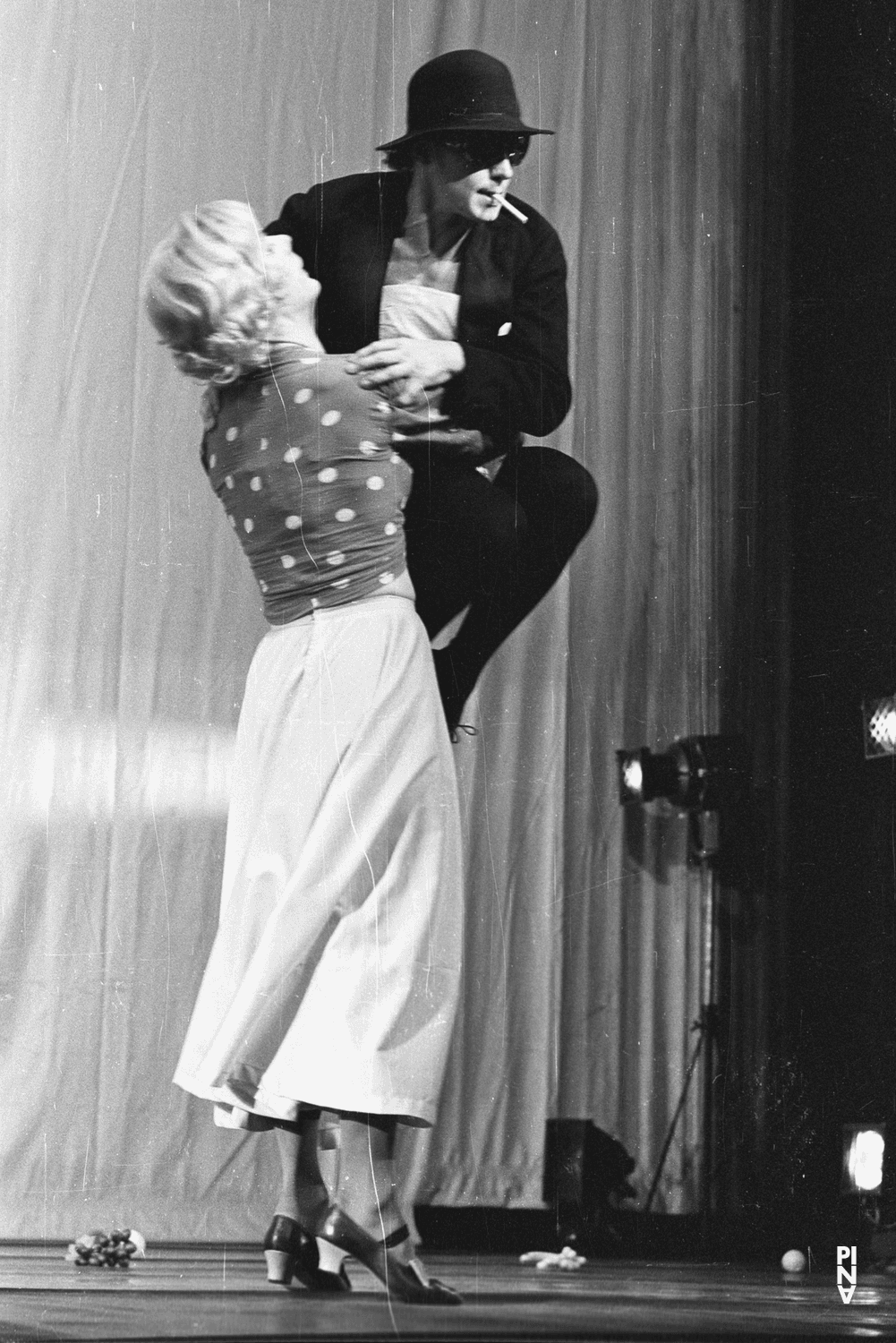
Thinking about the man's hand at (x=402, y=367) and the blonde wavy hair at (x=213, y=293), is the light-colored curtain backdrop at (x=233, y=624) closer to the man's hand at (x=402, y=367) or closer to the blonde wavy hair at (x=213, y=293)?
the blonde wavy hair at (x=213, y=293)

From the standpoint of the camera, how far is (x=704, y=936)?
2.12 m

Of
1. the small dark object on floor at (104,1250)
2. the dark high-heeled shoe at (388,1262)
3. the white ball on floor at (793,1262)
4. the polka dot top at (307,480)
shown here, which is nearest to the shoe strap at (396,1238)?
the dark high-heeled shoe at (388,1262)

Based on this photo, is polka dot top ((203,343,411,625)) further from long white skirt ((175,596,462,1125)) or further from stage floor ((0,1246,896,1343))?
stage floor ((0,1246,896,1343))

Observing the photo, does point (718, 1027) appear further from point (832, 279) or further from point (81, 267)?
point (81, 267)

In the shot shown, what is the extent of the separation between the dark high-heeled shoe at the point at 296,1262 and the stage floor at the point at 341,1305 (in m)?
0.01

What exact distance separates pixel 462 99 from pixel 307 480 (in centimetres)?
56

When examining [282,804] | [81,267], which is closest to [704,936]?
[282,804]

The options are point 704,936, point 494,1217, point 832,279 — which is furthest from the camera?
point 832,279

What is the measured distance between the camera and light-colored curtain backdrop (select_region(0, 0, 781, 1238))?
1.99 m

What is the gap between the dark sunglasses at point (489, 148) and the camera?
2.14 meters

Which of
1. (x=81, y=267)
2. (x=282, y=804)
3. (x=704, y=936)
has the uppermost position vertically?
(x=81, y=267)

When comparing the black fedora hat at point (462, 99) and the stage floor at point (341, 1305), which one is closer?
the stage floor at point (341, 1305)

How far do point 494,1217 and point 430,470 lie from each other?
949mm

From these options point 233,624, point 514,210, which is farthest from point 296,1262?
point 514,210
